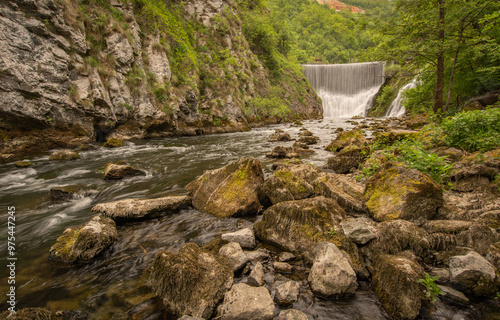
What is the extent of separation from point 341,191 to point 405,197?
48.7 inches

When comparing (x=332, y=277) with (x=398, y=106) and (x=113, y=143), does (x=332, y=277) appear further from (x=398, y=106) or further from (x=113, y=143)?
(x=398, y=106)

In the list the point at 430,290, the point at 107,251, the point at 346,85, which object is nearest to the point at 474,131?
the point at 430,290

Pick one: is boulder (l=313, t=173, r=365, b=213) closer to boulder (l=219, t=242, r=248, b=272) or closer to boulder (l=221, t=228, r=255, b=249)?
boulder (l=221, t=228, r=255, b=249)

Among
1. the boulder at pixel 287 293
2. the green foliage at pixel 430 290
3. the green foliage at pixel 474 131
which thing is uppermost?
the green foliage at pixel 474 131

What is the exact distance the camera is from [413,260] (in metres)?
2.50

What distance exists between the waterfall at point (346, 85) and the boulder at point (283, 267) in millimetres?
45263

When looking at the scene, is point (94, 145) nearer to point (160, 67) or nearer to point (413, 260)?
point (160, 67)

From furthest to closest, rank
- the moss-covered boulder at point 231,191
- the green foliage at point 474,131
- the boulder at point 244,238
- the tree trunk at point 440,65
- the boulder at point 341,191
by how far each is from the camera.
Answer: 1. the tree trunk at point 440,65
2. the green foliage at point 474,131
3. the moss-covered boulder at point 231,191
4. the boulder at point 341,191
5. the boulder at point 244,238

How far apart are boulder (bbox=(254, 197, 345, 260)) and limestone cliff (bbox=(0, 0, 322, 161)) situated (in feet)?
45.2

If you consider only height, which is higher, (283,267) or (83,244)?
(83,244)

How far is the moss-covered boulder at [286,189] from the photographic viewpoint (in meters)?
4.60

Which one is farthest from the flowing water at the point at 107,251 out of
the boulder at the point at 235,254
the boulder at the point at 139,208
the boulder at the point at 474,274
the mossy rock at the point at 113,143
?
the mossy rock at the point at 113,143

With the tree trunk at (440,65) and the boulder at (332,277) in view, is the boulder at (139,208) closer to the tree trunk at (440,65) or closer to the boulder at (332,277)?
the boulder at (332,277)

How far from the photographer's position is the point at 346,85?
4725cm
